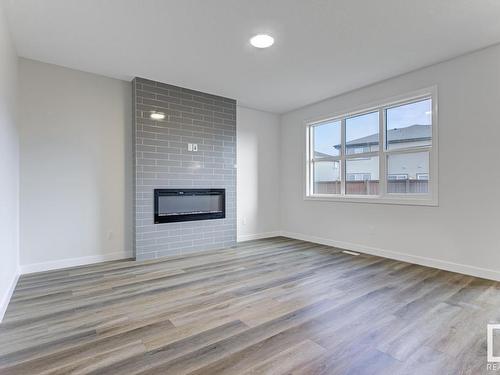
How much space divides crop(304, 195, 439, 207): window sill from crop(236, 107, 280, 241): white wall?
1.06m

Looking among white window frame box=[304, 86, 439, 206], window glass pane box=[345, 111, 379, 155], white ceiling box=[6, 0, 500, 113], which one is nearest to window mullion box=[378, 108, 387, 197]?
white window frame box=[304, 86, 439, 206]

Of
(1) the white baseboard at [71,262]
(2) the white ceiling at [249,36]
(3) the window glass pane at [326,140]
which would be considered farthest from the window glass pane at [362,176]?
(1) the white baseboard at [71,262]

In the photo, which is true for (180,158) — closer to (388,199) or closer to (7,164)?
(7,164)

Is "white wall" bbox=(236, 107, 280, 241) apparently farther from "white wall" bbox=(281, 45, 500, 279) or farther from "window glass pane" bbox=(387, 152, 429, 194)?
"window glass pane" bbox=(387, 152, 429, 194)

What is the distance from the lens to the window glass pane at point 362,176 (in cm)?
414

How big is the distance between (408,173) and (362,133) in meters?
0.99

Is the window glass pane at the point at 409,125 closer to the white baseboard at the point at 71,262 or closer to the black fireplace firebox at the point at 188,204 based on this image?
the black fireplace firebox at the point at 188,204

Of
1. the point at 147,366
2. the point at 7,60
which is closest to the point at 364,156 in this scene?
the point at 147,366

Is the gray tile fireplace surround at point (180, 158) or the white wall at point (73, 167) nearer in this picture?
the white wall at point (73, 167)

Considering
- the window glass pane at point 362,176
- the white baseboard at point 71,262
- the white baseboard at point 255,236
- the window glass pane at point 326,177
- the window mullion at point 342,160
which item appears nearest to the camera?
the white baseboard at point 71,262

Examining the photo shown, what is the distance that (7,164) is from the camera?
243 centimetres

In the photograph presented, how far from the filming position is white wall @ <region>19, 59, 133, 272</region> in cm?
324

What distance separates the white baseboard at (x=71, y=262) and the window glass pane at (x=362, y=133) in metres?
3.87

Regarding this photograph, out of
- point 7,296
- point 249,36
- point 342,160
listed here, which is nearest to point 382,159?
point 342,160
